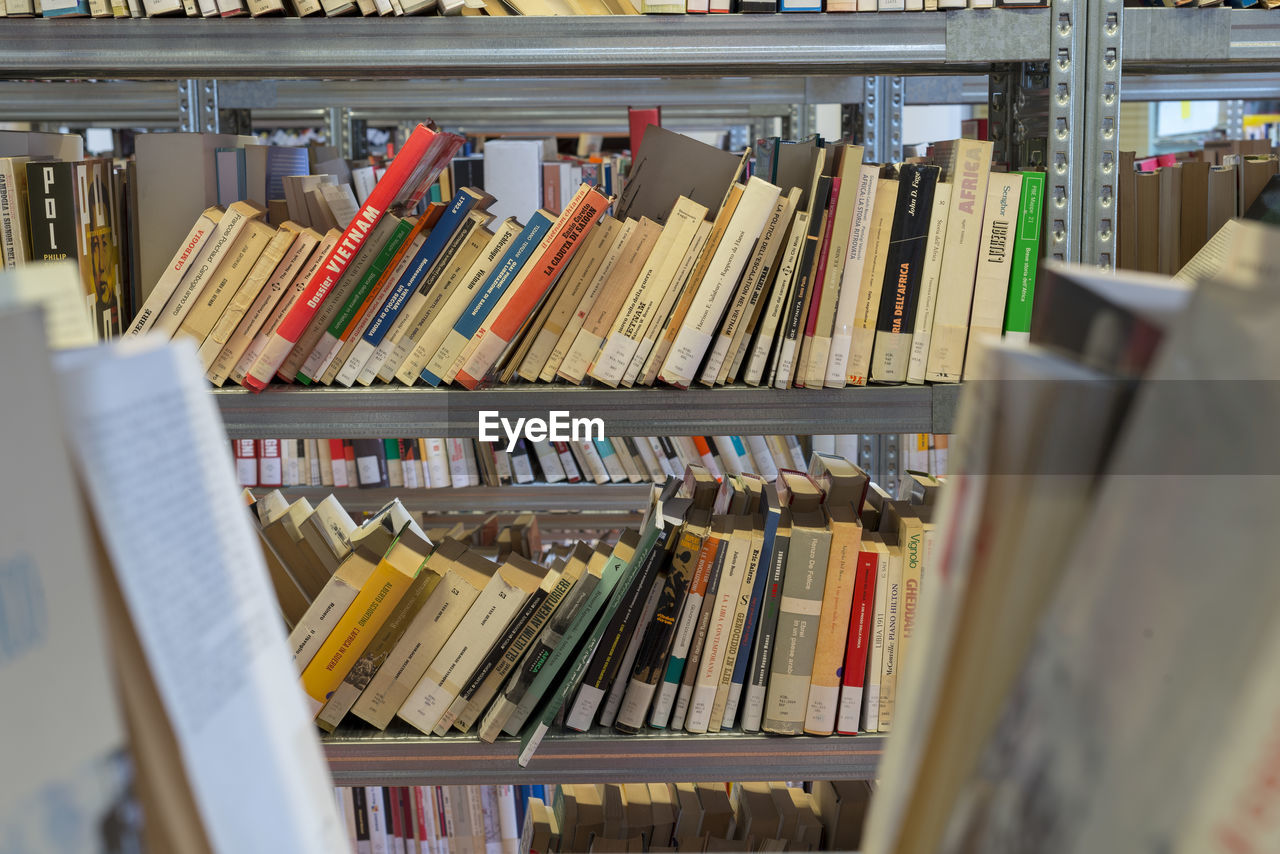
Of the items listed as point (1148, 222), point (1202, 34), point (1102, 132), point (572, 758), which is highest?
point (1202, 34)

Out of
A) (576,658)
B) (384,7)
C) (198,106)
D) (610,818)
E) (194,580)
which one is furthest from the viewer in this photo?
(198,106)

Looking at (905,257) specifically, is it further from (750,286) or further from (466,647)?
(466,647)

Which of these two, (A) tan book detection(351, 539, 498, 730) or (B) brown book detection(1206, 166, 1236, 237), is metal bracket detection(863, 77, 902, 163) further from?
(A) tan book detection(351, 539, 498, 730)

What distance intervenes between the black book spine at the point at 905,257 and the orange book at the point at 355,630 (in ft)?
A: 2.46

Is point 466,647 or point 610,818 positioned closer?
point 466,647

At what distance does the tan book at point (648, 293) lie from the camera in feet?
4.42

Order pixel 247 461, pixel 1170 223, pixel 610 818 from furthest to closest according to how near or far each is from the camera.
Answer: pixel 247 461 → pixel 610 818 → pixel 1170 223

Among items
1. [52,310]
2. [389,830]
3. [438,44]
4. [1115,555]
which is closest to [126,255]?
[438,44]

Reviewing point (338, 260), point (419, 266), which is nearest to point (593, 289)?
point (419, 266)

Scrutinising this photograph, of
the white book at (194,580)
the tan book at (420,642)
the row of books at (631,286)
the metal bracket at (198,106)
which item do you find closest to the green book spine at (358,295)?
the row of books at (631,286)

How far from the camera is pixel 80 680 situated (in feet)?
0.86

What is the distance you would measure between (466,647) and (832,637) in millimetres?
501

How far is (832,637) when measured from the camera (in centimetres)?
139

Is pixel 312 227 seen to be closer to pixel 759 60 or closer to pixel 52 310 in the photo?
pixel 759 60
